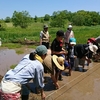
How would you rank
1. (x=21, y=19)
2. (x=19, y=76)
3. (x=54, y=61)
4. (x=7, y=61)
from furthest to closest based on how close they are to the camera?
(x=21, y=19), (x=7, y=61), (x=54, y=61), (x=19, y=76)

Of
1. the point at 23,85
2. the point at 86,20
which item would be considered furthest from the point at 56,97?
the point at 86,20

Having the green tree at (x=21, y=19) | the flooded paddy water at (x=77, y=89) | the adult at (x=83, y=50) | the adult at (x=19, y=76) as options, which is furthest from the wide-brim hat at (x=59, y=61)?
the green tree at (x=21, y=19)

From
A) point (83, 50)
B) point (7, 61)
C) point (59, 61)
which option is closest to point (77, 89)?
point (59, 61)

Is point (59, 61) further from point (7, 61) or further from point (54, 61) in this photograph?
point (7, 61)

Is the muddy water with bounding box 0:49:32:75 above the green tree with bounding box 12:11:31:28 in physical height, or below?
below

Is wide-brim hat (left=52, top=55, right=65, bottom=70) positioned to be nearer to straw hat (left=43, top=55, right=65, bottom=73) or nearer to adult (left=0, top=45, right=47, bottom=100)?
straw hat (left=43, top=55, right=65, bottom=73)

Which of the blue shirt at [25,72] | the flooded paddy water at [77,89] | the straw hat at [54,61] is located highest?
the blue shirt at [25,72]

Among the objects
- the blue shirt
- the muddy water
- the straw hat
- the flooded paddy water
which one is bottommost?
the muddy water

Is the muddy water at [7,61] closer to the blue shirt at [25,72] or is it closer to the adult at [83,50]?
the adult at [83,50]

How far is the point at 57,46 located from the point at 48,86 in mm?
1164

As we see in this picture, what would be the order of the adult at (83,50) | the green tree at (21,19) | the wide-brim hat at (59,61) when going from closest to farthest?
the wide-brim hat at (59,61) < the adult at (83,50) < the green tree at (21,19)

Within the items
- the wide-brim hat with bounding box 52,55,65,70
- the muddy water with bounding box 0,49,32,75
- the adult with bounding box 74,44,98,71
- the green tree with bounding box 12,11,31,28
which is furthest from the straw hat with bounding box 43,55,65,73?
the green tree with bounding box 12,11,31,28

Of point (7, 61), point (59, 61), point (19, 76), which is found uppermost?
point (19, 76)

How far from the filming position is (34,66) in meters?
3.04
